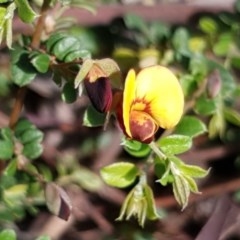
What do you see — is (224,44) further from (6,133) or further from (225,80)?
(6,133)

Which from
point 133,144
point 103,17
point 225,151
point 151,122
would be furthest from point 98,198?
point 151,122

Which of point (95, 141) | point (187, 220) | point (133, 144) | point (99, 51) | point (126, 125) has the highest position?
point (126, 125)

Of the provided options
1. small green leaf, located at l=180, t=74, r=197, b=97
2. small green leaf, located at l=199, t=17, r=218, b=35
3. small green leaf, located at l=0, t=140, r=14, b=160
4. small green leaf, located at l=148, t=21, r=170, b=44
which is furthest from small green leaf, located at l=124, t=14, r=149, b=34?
small green leaf, located at l=0, t=140, r=14, b=160

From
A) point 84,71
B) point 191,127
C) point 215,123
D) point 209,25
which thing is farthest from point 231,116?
→ point 84,71

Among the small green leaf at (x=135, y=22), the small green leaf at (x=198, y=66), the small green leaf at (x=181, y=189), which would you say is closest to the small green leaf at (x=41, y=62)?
the small green leaf at (x=181, y=189)

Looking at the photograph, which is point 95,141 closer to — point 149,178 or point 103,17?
point 149,178

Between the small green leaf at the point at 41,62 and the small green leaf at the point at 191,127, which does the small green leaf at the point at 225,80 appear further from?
the small green leaf at the point at 41,62
